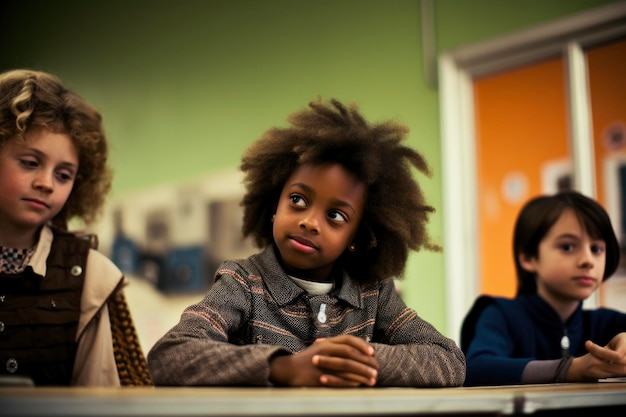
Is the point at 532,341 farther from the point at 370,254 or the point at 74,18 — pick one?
the point at 74,18

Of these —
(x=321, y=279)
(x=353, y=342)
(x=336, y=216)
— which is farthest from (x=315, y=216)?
(x=353, y=342)

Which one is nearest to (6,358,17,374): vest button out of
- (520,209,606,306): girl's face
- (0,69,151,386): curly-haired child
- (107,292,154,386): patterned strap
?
(0,69,151,386): curly-haired child

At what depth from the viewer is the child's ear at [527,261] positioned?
209cm

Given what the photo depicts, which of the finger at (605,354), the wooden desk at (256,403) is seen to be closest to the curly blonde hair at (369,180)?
the finger at (605,354)

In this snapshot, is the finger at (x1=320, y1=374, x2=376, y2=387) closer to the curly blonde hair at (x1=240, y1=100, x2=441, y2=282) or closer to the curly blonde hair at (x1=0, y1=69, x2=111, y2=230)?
the curly blonde hair at (x1=240, y1=100, x2=441, y2=282)

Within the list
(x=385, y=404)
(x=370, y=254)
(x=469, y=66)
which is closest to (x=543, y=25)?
(x=469, y=66)

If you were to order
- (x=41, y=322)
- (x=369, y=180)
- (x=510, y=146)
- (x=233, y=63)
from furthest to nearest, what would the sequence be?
(x=233, y=63)
(x=510, y=146)
(x=41, y=322)
(x=369, y=180)

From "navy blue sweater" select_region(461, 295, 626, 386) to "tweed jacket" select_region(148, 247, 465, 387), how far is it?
46 centimetres

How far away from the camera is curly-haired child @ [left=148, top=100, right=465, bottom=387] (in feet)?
3.69

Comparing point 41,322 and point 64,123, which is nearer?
point 41,322

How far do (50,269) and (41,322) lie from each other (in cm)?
13

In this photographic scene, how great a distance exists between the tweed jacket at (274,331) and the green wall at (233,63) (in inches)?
66.6

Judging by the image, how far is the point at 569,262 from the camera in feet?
6.41

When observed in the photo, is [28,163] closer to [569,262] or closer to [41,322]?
[41,322]
